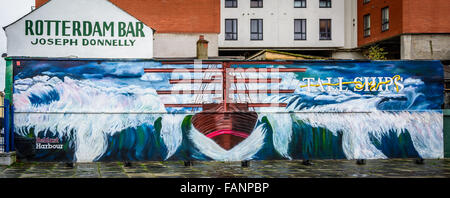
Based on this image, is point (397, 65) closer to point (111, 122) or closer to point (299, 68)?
point (299, 68)

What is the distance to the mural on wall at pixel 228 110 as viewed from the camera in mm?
11500

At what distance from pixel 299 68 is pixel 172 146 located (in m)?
3.59

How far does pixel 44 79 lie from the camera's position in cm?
1148

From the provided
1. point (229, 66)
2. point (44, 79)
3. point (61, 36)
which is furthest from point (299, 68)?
point (61, 36)

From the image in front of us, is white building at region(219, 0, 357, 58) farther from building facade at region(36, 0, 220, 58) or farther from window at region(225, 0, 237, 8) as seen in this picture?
building facade at region(36, 0, 220, 58)

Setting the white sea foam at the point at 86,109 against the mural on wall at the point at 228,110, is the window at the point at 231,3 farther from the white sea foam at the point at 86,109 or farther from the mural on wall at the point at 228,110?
the white sea foam at the point at 86,109

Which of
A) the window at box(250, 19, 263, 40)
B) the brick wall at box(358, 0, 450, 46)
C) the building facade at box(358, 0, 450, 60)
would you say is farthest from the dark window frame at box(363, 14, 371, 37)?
the window at box(250, 19, 263, 40)

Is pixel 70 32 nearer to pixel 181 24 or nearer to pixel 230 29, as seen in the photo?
pixel 181 24

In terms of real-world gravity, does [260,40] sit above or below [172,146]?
above

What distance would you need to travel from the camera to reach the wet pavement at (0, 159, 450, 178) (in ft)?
32.4

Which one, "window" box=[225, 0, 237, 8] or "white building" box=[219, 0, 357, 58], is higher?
"window" box=[225, 0, 237, 8]

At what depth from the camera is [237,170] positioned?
10.8 metres

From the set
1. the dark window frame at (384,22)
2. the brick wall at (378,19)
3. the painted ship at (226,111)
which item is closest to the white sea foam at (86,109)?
the painted ship at (226,111)

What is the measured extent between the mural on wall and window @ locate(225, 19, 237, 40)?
146 feet
